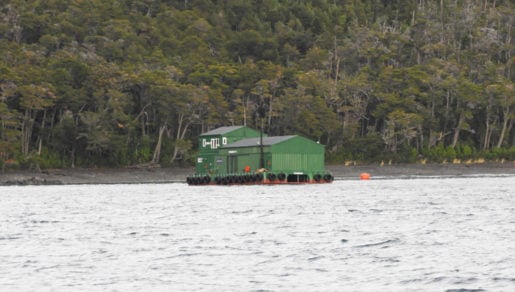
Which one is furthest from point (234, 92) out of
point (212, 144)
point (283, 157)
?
point (283, 157)

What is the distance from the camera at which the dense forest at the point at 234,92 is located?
12475cm

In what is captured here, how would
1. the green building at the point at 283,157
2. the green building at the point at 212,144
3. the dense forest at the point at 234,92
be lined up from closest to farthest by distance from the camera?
the green building at the point at 283,157 < the green building at the point at 212,144 < the dense forest at the point at 234,92

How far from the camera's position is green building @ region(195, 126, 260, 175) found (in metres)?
110

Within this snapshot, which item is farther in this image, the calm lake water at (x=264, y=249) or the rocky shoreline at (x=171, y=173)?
the rocky shoreline at (x=171, y=173)

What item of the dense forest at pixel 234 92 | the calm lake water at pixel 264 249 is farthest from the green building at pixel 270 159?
the calm lake water at pixel 264 249

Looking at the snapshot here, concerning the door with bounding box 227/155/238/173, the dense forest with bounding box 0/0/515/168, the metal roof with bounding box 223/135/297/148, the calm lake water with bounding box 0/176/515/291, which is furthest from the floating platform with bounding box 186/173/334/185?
the calm lake water with bounding box 0/176/515/291

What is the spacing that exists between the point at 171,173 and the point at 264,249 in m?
95.5

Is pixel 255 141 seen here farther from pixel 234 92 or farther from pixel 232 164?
pixel 234 92

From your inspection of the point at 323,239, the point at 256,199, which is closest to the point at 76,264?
the point at 323,239

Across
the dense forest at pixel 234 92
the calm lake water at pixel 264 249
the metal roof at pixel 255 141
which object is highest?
the dense forest at pixel 234 92

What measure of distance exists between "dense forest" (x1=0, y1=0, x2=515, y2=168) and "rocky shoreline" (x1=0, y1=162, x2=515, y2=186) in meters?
2.55

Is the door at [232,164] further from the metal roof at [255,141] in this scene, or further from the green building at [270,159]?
the metal roof at [255,141]

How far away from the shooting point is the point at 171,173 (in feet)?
415

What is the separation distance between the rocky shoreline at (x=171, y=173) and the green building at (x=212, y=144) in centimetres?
1199
